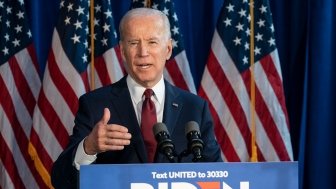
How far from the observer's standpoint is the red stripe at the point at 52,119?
3.89 metres

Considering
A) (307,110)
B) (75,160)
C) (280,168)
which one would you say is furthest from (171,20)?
(280,168)

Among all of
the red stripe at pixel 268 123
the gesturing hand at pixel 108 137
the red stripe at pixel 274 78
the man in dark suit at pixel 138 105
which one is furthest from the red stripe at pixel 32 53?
the gesturing hand at pixel 108 137

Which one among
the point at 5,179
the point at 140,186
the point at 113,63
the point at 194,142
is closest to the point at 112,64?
the point at 113,63

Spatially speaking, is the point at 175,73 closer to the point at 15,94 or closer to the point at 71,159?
the point at 15,94

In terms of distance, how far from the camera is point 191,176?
5.76 feet

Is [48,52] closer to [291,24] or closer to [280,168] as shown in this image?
[291,24]

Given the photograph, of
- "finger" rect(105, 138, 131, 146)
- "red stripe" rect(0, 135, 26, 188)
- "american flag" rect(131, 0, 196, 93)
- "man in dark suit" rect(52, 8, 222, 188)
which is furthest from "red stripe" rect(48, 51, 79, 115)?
"finger" rect(105, 138, 131, 146)

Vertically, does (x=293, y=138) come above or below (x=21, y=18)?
below

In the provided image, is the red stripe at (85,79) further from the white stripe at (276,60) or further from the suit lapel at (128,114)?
the suit lapel at (128,114)

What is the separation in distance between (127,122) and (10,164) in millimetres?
1859

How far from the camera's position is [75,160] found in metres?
2.10

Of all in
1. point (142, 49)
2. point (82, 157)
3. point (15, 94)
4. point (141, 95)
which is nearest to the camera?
point (82, 157)

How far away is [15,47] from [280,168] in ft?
8.51

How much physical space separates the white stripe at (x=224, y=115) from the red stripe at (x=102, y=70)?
23.2 inches
